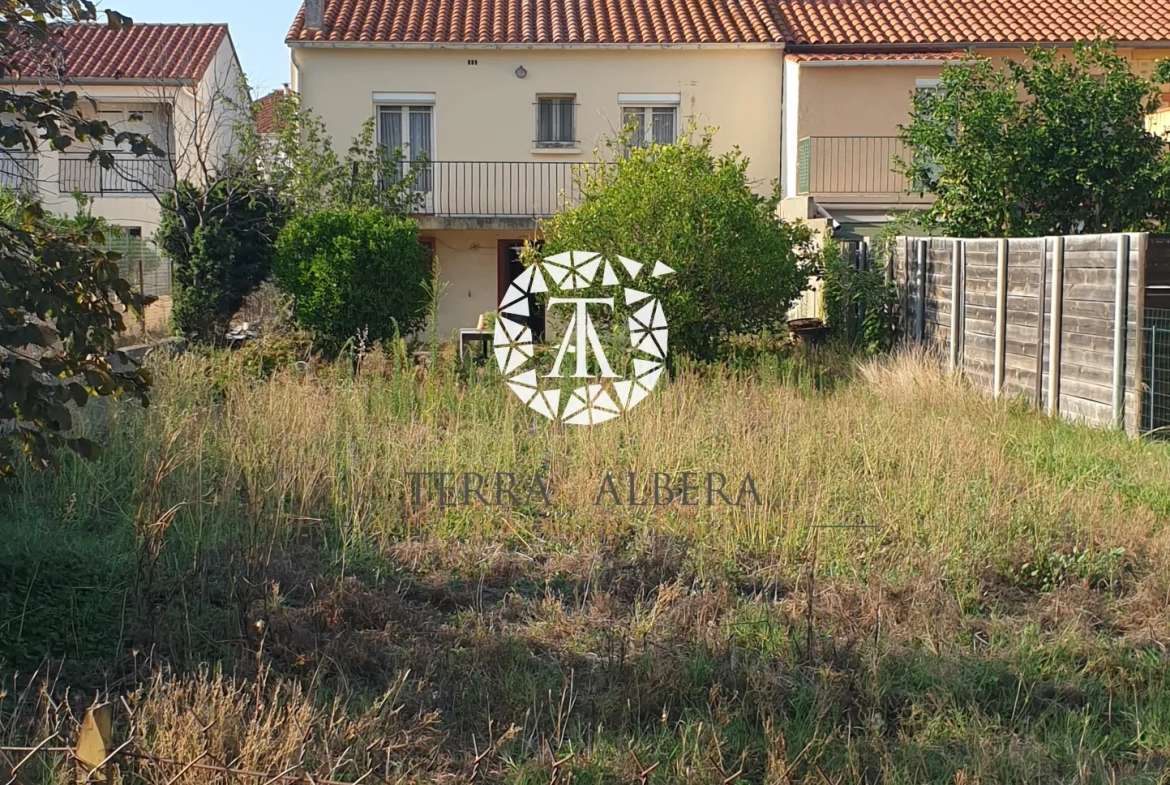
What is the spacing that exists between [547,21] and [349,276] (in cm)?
1210

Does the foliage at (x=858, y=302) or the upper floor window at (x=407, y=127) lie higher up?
the upper floor window at (x=407, y=127)

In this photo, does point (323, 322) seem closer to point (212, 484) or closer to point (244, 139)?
point (244, 139)

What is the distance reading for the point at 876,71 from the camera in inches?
939

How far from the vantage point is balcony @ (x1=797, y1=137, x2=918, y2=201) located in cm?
2333

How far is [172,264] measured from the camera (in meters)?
17.3

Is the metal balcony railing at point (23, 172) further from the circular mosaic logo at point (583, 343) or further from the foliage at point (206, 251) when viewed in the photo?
the foliage at point (206, 251)

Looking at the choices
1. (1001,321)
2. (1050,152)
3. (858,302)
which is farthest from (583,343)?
(1050,152)

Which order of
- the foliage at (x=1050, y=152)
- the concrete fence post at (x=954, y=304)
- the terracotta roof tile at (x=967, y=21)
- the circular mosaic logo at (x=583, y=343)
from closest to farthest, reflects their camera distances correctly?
the circular mosaic logo at (x=583, y=343) → the concrete fence post at (x=954, y=304) → the foliage at (x=1050, y=152) → the terracotta roof tile at (x=967, y=21)

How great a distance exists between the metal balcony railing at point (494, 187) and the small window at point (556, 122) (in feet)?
1.51

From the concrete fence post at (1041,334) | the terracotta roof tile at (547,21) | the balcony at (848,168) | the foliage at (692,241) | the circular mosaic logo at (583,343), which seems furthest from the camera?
the terracotta roof tile at (547,21)

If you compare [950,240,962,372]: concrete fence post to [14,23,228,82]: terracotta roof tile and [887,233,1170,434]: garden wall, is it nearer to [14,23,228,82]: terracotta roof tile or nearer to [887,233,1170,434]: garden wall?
[887,233,1170,434]: garden wall

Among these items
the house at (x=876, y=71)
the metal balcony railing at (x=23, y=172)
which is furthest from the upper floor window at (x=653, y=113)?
the metal balcony railing at (x=23, y=172)

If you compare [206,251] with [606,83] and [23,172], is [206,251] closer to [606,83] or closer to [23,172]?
[23,172]

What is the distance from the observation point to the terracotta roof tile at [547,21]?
24.1 m
